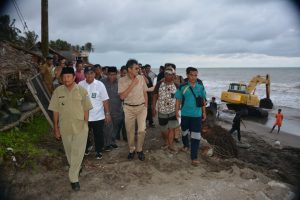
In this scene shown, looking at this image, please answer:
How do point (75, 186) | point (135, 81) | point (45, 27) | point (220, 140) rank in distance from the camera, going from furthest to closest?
point (45, 27) → point (220, 140) → point (135, 81) → point (75, 186)

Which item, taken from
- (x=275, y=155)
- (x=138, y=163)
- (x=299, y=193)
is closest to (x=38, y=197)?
(x=138, y=163)

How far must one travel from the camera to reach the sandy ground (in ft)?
14.5

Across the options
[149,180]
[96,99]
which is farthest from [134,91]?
[149,180]

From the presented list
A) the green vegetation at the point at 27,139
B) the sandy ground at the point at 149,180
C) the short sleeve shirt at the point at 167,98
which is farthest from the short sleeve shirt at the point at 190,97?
the green vegetation at the point at 27,139

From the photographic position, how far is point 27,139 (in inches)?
242

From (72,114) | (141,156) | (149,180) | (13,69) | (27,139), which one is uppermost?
(13,69)

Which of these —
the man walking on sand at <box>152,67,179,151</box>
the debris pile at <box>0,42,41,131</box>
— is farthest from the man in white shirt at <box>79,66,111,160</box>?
the debris pile at <box>0,42,41,131</box>

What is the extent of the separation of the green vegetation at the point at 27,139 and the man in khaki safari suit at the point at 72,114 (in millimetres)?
1460

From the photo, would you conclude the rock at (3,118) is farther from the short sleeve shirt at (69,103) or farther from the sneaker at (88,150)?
the short sleeve shirt at (69,103)

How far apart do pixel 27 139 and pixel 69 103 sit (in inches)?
102

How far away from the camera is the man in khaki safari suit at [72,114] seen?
4.23m

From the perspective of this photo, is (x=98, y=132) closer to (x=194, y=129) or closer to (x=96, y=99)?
(x=96, y=99)

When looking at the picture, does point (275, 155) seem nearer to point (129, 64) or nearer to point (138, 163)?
point (138, 163)

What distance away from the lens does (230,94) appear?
2169cm
